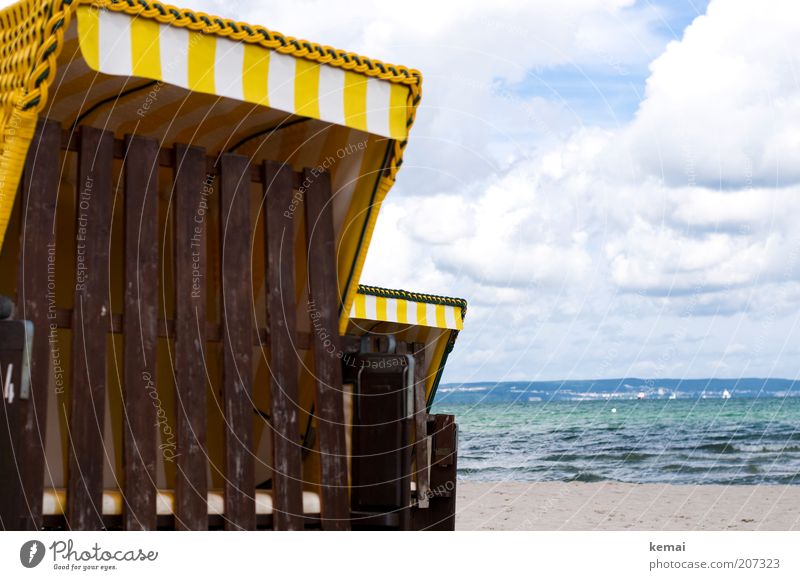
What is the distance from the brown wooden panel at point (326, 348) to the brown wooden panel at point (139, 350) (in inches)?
30.3

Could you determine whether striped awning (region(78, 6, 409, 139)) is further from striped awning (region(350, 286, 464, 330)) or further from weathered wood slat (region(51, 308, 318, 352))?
striped awning (region(350, 286, 464, 330))

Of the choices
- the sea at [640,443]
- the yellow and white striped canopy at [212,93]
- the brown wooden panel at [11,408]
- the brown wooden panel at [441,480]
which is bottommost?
the sea at [640,443]

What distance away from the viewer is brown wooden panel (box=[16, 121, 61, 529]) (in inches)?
127

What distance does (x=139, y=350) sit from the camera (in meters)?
3.62

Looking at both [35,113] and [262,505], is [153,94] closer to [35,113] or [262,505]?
[35,113]

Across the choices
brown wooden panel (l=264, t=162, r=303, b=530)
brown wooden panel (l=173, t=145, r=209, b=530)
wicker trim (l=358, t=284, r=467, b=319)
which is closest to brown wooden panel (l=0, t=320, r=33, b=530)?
brown wooden panel (l=173, t=145, r=209, b=530)

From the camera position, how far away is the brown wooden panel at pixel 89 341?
136 inches

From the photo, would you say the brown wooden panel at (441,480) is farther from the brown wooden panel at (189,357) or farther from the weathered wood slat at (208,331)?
the brown wooden panel at (189,357)

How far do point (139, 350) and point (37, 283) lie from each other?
0.49 metres

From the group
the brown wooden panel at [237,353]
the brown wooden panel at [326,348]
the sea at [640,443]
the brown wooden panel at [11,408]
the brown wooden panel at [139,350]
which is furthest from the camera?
the sea at [640,443]

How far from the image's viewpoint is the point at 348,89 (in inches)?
158

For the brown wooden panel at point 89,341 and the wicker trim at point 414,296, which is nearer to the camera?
the brown wooden panel at point 89,341

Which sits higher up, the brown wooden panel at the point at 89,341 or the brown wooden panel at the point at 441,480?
the brown wooden panel at the point at 89,341

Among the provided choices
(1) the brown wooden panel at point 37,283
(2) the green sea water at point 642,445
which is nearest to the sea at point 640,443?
(2) the green sea water at point 642,445
